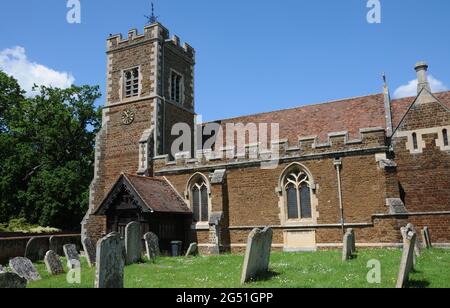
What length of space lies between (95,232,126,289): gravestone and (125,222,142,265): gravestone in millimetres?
4598

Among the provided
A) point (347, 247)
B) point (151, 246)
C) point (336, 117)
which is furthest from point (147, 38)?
point (347, 247)

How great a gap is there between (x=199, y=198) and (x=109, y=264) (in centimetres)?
1210

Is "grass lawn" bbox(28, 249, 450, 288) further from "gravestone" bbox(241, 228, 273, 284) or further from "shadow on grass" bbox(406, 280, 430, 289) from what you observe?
"gravestone" bbox(241, 228, 273, 284)

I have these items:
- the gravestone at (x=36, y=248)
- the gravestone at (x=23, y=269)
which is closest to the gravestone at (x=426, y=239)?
the gravestone at (x=23, y=269)

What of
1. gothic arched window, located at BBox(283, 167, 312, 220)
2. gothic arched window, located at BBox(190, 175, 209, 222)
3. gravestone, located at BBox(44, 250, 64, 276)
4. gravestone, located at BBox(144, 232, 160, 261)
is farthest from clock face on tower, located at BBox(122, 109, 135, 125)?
gravestone, located at BBox(44, 250, 64, 276)

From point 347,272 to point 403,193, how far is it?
9.17 m

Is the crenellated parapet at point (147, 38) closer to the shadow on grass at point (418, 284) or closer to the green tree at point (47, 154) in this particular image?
the green tree at point (47, 154)

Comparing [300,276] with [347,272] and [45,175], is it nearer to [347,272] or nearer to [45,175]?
[347,272]

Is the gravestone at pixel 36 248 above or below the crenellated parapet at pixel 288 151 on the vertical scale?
below

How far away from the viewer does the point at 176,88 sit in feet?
84.0

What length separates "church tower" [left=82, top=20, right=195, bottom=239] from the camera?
22656mm

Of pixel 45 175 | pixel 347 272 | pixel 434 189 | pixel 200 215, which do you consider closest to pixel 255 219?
pixel 200 215

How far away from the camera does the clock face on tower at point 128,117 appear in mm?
23656
